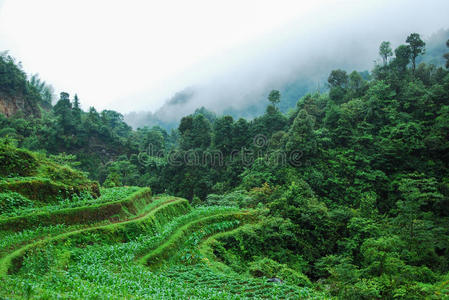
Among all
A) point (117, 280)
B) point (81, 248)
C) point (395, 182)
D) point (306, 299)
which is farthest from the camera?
point (395, 182)

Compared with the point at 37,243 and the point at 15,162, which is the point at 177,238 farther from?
the point at 15,162

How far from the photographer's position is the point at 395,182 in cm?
2688

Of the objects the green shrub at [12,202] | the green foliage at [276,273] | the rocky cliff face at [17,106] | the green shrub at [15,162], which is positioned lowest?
the green foliage at [276,273]

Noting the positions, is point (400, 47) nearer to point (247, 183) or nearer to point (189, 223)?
point (247, 183)

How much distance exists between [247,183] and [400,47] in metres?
28.6

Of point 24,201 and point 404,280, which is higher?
point 24,201

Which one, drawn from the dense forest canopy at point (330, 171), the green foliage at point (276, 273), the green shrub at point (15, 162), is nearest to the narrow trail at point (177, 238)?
the dense forest canopy at point (330, 171)

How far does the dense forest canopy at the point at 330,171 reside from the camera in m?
15.8

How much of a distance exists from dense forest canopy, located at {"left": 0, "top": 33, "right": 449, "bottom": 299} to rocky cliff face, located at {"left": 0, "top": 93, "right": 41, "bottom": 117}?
1.47 meters

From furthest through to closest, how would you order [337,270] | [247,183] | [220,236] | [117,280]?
[247,183], [220,236], [337,270], [117,280]

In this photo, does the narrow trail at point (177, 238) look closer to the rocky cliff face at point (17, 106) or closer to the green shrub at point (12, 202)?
the green shrub at point (12, 202)

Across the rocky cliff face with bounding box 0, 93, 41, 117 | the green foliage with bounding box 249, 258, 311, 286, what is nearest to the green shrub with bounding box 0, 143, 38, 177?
the green foliage with bounding box 249, 258, 311, 286

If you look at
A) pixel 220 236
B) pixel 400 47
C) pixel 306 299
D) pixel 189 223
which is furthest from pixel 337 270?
pixel 400 47

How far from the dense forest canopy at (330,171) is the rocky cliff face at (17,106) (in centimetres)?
147
